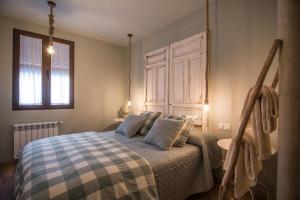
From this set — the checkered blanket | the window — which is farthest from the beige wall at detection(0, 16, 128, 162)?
the checkered blanket

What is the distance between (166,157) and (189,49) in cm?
183

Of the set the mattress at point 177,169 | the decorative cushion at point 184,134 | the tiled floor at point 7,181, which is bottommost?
the tiled floor at point 7,181

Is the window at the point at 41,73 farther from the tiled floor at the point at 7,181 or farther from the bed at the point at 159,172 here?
the bed at the point at 159,172

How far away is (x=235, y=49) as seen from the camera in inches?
82.7

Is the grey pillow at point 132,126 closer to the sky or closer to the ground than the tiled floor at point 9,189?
closer to the sky

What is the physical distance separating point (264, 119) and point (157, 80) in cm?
243

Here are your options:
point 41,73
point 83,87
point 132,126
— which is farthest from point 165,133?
point 41,73

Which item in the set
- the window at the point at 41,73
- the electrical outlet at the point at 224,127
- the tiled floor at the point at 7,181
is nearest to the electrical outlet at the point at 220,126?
the electrical outlet at the point at 224,127

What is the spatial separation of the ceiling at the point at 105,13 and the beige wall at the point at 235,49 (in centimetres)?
42

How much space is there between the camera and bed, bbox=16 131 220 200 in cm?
118

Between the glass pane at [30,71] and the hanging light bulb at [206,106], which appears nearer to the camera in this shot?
the hanging light bulb at [206,106]

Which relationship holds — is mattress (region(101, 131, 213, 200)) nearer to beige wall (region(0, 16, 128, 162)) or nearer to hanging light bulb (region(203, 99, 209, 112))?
hanging light bulb (region(203, 99, 209, 112))

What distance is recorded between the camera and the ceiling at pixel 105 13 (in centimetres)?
239

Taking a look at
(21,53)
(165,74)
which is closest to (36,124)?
(21,53)
